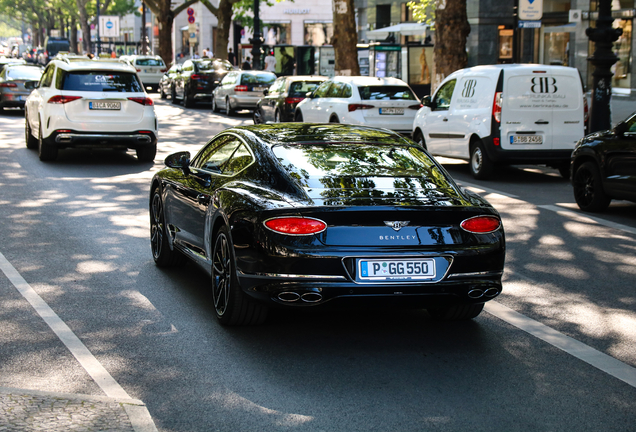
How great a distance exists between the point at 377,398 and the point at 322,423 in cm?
47

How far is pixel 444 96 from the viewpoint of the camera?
53.0 feet

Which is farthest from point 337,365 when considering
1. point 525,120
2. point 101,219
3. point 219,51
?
point 219,51

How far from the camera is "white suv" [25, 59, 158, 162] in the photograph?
15.8m

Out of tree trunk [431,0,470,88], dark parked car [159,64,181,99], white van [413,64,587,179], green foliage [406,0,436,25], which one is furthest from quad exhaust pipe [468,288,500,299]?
green foliage [406,0,436,25]

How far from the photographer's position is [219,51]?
47250 millimetres

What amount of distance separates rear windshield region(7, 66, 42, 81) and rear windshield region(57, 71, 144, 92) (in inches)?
534

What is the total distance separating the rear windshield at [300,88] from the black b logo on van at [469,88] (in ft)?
28.5

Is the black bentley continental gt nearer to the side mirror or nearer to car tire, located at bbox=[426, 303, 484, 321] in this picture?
car tire, located at bbox=[426, 303, 484, 321]

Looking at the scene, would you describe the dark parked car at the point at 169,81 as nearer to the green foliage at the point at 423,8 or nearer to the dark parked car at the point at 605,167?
the green foliage at the point at 423,8

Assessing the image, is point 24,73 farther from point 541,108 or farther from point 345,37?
point 541,108

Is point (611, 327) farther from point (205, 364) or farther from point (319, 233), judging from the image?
point (205, 364)

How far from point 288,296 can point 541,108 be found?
31.9 ft

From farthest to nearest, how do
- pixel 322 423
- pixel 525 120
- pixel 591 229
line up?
pixel 525 120
pixel 591 229
pixel 322 423

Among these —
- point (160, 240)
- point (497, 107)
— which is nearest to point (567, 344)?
point (160, 240)
